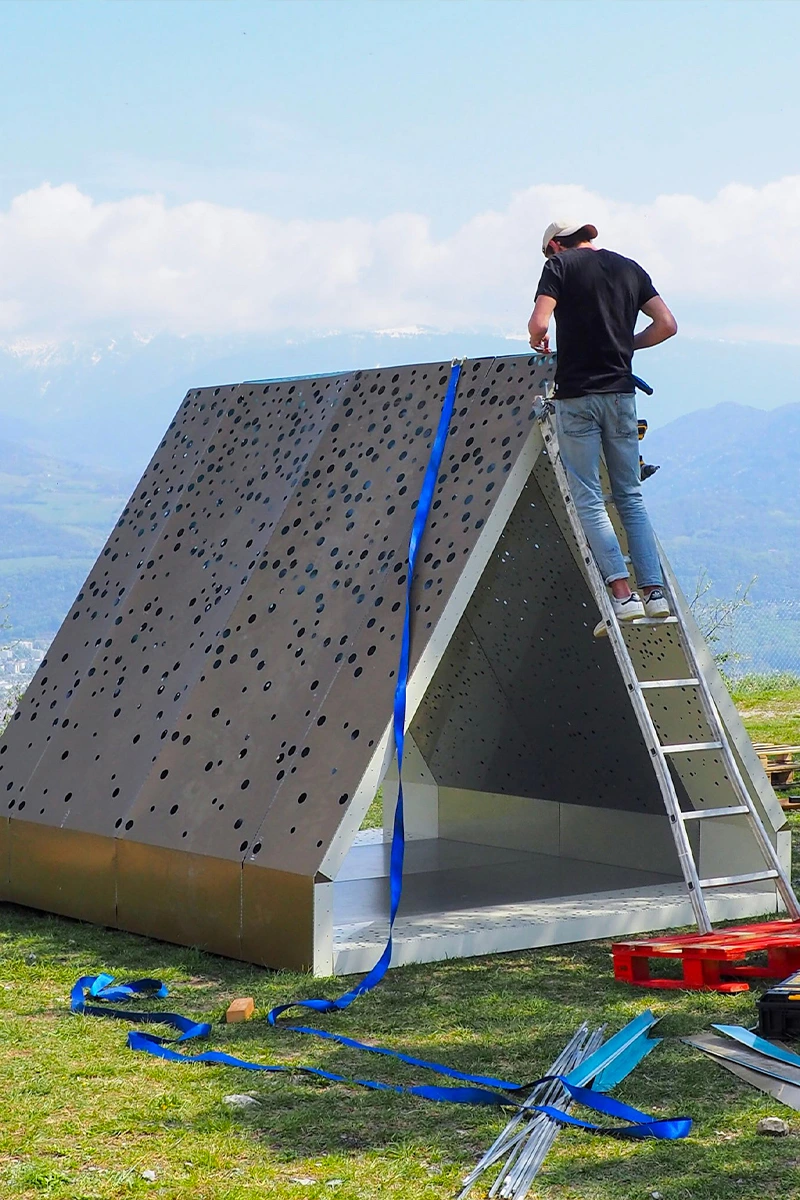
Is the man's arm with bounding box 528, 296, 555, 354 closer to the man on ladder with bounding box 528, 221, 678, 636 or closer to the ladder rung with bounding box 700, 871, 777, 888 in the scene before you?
the man on ladder with bounding box 528, 221, 678, 636

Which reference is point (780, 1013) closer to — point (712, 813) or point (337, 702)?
point (712, 813)

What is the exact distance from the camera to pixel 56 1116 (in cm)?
407

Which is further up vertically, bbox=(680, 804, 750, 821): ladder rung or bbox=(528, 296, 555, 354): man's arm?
bbox=(528, 296, 555, 354): man's arm

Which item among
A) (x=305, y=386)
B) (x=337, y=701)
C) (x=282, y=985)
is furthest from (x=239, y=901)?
(x=305, y=386)

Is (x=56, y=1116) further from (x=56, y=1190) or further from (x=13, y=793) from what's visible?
(x=13, y=793)

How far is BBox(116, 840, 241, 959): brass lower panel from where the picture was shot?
5973 millimetres

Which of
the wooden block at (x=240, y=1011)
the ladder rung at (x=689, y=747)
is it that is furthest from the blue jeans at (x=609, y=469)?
the wooden block at (x=240, y=1011)

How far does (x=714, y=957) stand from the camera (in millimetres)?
5273

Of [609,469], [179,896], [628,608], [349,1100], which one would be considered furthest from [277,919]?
[609,469]

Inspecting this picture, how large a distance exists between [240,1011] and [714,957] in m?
1.66

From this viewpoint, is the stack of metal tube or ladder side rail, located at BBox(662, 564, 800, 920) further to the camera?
ladder side rail, located at BBox(662, 564, 800, 920)

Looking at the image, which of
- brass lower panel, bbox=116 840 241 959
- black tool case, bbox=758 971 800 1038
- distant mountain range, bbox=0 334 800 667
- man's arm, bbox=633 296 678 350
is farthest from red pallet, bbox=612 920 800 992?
distant mountain range, bbox=0 334 800 667

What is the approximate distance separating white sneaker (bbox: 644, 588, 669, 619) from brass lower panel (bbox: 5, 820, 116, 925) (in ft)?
8.38

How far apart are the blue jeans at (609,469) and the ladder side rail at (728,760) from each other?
1.16ft
